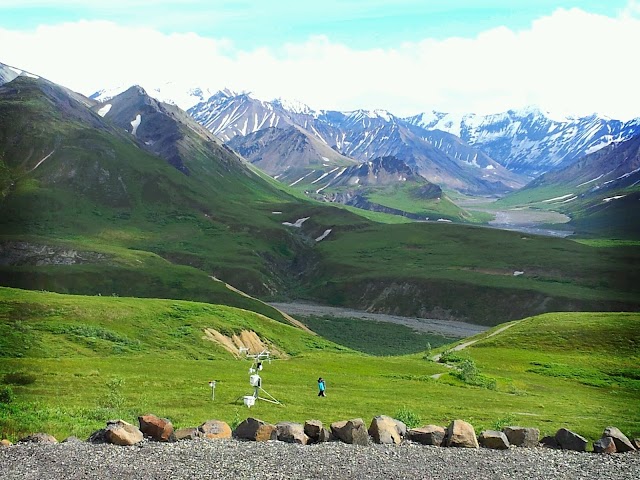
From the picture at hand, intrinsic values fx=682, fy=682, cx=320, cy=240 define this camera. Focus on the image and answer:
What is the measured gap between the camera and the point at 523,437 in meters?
34.3

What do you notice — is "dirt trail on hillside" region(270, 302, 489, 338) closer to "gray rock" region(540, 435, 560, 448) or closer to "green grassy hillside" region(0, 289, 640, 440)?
"green grassy hillside" region(0, 289, 640, 440)

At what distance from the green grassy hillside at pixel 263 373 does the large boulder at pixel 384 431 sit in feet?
22.4

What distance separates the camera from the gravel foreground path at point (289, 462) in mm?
27656

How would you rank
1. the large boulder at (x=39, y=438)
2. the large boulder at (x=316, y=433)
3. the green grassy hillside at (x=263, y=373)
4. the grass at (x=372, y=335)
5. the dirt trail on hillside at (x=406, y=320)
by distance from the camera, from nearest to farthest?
the large boulder at (x=39, y=438) → the large boulder at (x=316, y=433) → the green grassy hillside at (x=263, y=373) → the grass at (x=372, y=335) → the dirt trail on hillside at (x=406, y=320)

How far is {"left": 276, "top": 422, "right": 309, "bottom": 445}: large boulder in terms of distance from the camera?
32.3 metres

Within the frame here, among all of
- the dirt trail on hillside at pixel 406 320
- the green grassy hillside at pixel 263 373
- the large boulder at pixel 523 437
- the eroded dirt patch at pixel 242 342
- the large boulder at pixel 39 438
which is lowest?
→ the dirt trail on hillside at pixel 406 320

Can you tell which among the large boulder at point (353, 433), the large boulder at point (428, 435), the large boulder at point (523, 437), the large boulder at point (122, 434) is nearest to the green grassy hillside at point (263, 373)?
the large boulder at point (122, 434)

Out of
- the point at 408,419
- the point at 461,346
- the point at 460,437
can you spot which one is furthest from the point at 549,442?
the point at 461,346

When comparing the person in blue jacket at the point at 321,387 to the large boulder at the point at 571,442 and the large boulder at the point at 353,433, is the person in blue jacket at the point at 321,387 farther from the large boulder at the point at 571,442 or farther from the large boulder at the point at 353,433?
the large boulder at the point at 571,442

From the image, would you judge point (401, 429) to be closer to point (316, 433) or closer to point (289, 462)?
point (316, 433)

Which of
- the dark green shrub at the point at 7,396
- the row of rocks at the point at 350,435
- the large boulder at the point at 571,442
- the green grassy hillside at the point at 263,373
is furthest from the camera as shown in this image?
the green grassy hillside at the point at 263,373

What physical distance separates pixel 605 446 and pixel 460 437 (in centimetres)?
744

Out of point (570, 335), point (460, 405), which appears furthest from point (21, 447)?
point (570, 335)

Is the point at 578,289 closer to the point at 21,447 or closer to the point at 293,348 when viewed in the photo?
the point at 293,348
